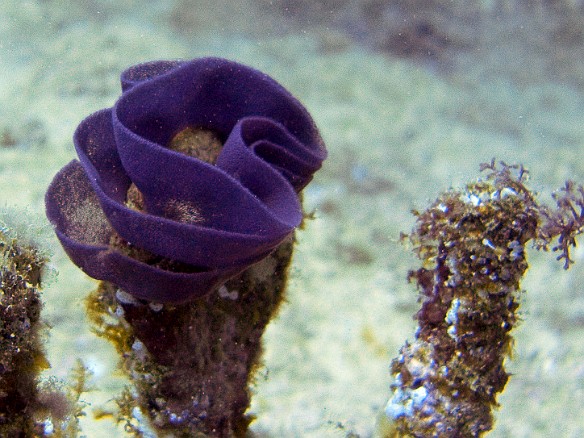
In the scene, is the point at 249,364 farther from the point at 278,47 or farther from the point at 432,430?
the point at 278,47

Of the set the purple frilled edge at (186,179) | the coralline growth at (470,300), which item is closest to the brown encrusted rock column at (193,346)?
the purple frilled edge at (186,179)

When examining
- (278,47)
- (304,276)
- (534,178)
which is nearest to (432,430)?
(304,276)

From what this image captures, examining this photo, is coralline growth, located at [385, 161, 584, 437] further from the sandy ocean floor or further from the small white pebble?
the small white pebble

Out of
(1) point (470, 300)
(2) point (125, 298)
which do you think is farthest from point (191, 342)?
(1) point (470, 300)

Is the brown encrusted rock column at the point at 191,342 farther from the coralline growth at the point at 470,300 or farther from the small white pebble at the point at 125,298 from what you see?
the coralline growth at the point at 470,300

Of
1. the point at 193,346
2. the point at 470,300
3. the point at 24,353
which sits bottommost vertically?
the point at 193,346

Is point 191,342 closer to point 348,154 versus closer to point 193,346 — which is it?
point 193,346
